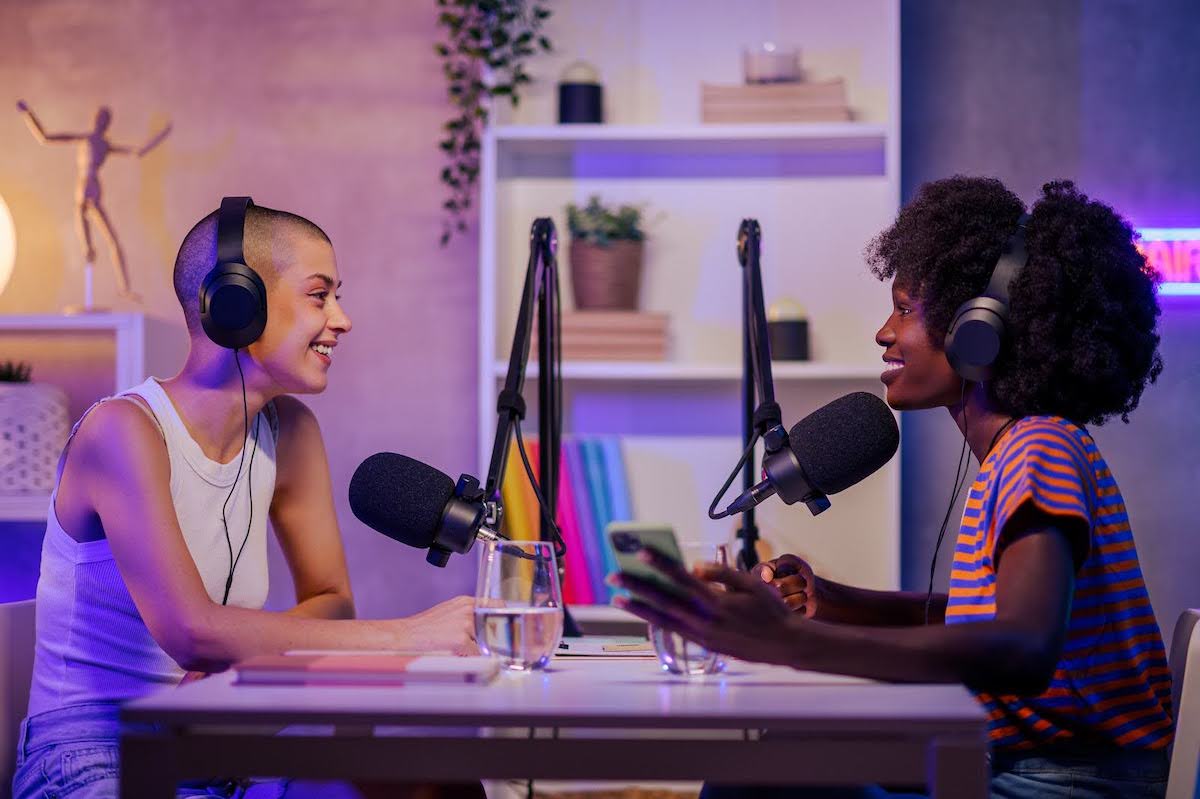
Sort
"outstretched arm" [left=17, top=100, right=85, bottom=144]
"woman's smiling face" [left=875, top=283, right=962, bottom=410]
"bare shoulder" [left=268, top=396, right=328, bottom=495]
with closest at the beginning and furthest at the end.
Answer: "woman's smiling face" [left=875, top=283, right=962, bottom=410] → "bare shoulder" [left=268, top=396, right=328, bottom=495] → "outstretched arm" [left=17, top=100, right=85, bottom=144]

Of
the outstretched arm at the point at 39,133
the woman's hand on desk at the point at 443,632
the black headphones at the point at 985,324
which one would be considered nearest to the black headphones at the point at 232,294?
the woman's hand on desk at the point at 443,632

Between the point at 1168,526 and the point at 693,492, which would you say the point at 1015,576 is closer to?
the point at 693,492

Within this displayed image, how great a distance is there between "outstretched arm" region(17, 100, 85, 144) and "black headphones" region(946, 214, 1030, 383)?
2406 mm

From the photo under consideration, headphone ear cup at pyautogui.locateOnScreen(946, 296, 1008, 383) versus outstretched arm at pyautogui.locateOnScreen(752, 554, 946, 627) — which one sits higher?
headphone ear cup at pyautogui.locateOnScreen(946, 296, 1008, 383)

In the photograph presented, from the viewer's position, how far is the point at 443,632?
1.54m

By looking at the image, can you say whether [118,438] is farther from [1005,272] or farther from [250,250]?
[1005,272]

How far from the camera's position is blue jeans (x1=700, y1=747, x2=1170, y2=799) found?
1.47 m

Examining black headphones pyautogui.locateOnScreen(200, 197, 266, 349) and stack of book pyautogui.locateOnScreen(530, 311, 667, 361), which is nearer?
black headphones pyautogui.locateOnScreen(200, 197, 266, 349)

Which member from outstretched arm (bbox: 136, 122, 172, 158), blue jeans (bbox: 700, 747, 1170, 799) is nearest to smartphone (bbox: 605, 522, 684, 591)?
blue jeans (bbox: 700, 747, 1170, 799)

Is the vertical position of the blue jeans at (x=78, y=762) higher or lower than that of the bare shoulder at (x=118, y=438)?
lower

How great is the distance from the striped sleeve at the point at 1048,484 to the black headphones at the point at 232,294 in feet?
3.49

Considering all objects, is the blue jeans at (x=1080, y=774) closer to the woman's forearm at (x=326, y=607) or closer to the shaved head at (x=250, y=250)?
the woman's forearm at (x=326, y=607)

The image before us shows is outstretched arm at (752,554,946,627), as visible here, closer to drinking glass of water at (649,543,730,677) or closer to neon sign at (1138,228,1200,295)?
drinking glass of water at (649,543,730,677)

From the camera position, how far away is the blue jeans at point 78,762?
1.66 meters
